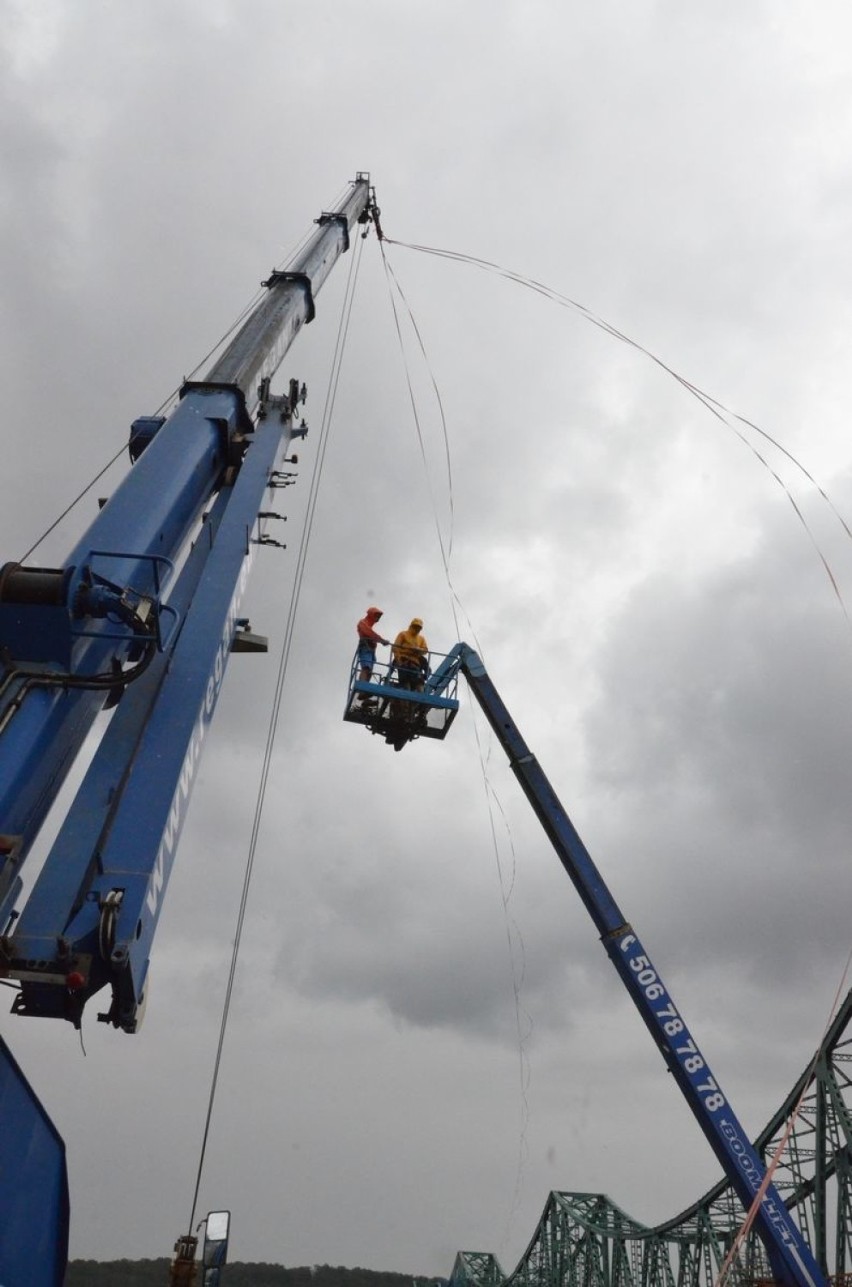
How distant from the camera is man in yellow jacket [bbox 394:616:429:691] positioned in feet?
44.0

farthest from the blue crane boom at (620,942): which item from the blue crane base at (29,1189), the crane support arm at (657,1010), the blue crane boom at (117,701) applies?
the blue crane base at (29,1189)

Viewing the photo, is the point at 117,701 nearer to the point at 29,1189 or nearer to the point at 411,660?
the point at 29,1189

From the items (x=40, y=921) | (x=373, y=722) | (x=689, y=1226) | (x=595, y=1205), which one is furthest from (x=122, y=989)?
(x=595, y=1205)

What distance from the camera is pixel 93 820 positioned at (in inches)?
277

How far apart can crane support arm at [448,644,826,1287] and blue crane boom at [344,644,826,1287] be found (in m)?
0.01

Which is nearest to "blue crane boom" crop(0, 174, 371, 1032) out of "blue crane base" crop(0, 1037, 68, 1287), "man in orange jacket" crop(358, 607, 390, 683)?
"blue crane base" crop(0, 1037, 68, 1287)

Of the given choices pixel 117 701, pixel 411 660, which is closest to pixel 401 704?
pixel 411 660

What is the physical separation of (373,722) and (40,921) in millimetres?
7372

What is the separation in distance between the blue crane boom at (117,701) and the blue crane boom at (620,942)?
3.90 m

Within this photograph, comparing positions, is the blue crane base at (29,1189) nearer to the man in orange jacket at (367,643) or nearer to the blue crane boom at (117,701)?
the blue crane boom at (117,701)

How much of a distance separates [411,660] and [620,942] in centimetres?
499

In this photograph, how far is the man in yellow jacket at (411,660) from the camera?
1341 centimetres

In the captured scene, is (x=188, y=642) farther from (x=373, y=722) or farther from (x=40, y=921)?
(x=373, y=722)

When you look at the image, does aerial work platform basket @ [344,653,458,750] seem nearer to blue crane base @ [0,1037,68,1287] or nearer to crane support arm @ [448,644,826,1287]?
crane support arm @ [448,644,826,1287]
